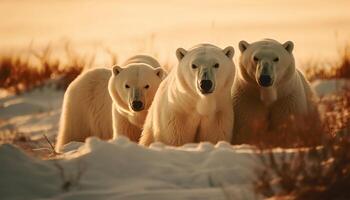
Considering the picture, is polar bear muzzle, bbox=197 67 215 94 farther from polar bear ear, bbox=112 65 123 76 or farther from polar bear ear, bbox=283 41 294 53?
polar bear ear, bbox=112 65 123 76

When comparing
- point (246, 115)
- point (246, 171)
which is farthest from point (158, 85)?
point (246, 171)

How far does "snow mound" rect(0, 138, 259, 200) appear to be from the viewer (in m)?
4.73

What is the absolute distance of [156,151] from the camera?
211 inches

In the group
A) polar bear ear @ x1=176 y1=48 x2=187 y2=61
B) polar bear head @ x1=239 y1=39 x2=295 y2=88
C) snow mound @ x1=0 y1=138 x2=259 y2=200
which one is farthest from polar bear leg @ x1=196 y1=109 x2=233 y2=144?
snow mound @ x1=0 y1=138 x2=259 y2=200

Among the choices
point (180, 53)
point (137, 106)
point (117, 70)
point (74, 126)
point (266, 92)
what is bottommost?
point (74, 126)

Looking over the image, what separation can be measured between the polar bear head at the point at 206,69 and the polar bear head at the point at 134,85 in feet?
3.13

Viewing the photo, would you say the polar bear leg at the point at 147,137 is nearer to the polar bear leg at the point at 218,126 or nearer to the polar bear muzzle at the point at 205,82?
the polar bear leg at the point at 218,126

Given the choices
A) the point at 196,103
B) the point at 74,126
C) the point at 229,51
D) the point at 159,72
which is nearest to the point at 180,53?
the point at 229,51

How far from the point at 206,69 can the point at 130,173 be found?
6.81ft

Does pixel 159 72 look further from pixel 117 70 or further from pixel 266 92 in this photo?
pixel 266 92

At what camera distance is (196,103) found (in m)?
7.22

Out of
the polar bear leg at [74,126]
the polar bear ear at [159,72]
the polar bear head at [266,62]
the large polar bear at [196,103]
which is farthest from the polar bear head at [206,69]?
the polar bear leg at [74,126]

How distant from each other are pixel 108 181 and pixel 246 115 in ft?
9.31

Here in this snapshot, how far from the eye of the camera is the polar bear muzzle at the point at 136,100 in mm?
8031
